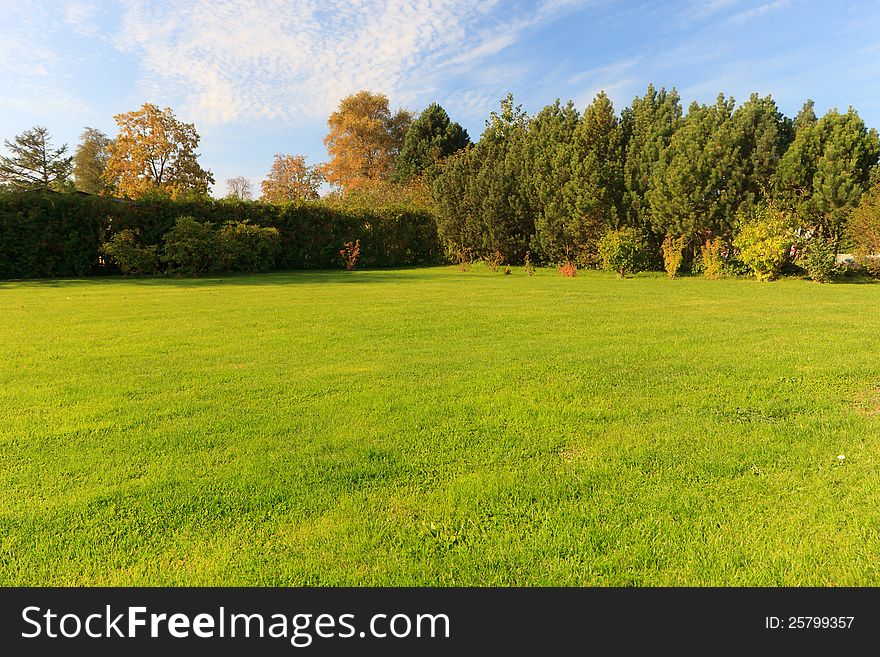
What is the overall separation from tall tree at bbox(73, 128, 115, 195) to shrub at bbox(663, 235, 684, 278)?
44.0 metres

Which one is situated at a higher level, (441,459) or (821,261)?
(821,261)

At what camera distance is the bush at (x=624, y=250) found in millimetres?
17875

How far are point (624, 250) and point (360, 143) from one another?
26.8m

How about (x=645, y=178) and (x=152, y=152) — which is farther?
(x=152, y=152)

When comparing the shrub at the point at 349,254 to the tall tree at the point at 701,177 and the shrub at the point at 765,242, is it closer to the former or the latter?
the tall tree at the point at 701,177

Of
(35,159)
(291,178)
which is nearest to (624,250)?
(291,178)

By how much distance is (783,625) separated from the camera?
1.77m

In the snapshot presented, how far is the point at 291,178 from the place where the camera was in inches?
1710

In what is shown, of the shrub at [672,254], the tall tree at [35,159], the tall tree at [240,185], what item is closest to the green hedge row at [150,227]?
the shrub at [672,254]

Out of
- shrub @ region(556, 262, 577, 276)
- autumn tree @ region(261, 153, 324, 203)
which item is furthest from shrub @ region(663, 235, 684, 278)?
autumn tree @ region(261, 153, 324, 203)

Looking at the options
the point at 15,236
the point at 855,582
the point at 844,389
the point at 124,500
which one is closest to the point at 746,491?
the point at 855,582

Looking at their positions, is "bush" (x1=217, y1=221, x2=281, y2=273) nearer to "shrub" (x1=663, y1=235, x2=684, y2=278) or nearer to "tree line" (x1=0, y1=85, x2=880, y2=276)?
"tree line" (x1=0, y1=85, x2=880, y2=276)

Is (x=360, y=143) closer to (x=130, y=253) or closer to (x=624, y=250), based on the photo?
(x=130, y=253)

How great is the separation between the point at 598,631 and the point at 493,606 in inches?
14.1
